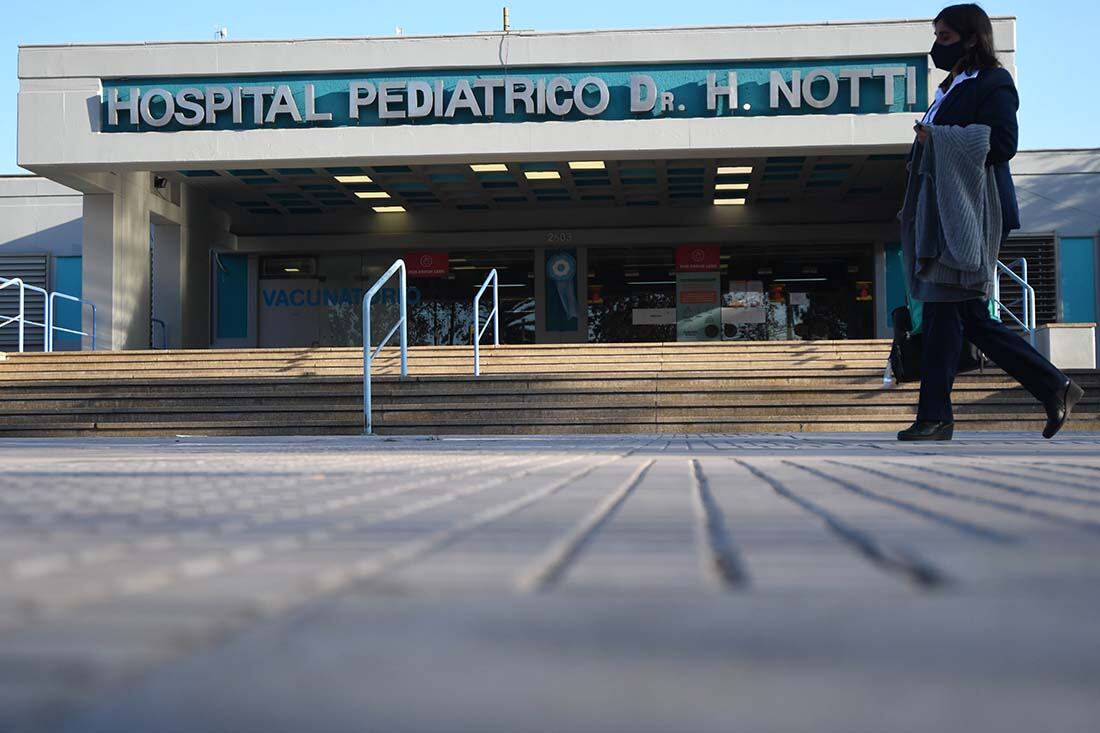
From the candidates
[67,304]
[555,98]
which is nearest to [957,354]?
[555,98]

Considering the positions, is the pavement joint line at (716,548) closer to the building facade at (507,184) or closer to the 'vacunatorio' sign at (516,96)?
the building facade at (507,184)

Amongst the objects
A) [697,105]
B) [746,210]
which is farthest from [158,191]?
[746,210]

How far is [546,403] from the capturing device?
8.88 meters

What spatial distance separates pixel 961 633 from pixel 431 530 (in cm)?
59

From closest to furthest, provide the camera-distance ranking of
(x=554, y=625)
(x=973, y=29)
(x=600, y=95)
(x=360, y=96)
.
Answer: (x=554, y=625) < (x=973, y=29) < (x=600, y=95) < (x=360, y=96)

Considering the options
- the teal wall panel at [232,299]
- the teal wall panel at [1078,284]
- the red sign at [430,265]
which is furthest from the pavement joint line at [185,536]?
the teal wall panel at [232,299]

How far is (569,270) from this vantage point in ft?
64.5

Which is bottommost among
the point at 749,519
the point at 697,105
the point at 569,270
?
the point at 749,519

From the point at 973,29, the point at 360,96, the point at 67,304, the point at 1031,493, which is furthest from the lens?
the point at 67,304

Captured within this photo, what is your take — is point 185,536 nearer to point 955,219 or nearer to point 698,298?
point 955,219

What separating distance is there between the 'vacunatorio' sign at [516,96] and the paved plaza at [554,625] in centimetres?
1422

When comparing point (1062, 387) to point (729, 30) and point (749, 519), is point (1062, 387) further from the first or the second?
point (729, 30)

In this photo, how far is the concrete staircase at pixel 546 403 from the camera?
8492 millimetres

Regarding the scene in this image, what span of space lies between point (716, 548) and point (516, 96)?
1465cm
